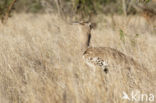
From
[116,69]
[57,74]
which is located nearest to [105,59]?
[116,69]

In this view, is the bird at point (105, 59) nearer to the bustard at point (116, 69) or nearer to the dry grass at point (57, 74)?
the bustard at point (116, 69)

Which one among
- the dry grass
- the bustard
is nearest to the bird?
the bustard

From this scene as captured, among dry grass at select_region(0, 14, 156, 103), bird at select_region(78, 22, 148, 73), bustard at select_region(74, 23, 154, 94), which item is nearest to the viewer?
dry grass at select_region(0, 14, 156, 103)

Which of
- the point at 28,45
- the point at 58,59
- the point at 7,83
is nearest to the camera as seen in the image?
the point at 7,83

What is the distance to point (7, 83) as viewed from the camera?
313 centimetres

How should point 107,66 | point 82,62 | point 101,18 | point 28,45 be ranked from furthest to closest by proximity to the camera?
point 101,18 → point 28,45 → point 82,62 → point 107,66

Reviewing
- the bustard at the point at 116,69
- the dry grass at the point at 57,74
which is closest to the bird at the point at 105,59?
the bustard at the point at 116,69

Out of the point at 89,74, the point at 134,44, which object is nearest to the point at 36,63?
the point at 89,74

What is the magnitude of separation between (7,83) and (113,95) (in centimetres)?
127

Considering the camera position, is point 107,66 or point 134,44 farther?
point 134,44

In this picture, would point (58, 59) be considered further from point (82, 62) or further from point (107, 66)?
point (107, 66)

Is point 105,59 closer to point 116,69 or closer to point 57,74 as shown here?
point 116,69

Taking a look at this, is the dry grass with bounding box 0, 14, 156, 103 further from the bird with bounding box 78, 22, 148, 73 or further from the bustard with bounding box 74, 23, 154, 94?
the bird with bounding box 78, 22, 148, 73

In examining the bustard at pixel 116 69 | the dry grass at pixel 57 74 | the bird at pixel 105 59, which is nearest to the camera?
the dry grass at pixel 57 74
